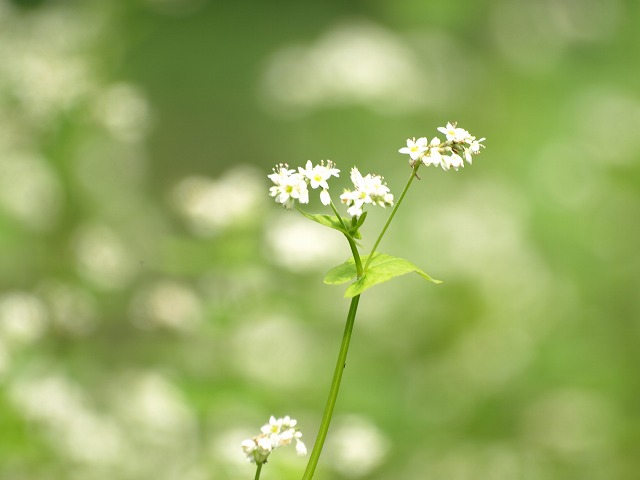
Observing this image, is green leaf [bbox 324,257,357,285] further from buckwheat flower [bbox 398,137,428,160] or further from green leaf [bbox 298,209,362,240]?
buckwheat flower [bbox 398,137,428,160]

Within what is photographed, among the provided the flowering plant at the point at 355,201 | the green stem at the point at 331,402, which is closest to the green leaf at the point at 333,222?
the flowering plant at the point at 355,201

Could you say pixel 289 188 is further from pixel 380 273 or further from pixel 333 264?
pixel 333 264

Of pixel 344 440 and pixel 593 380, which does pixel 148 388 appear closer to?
pixel 344 440

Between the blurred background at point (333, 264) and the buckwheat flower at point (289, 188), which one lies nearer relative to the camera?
the buckwheat flower at point (289, 188)

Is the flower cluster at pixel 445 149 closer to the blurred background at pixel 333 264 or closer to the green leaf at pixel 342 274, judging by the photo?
the green leaf at pixel 342 274

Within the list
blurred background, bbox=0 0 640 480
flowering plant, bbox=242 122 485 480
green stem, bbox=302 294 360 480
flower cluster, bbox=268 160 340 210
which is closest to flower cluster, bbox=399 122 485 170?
flowering plant, bbox=242 122 485 480

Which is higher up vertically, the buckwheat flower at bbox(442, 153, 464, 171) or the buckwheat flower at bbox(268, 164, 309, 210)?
the buckwheat flower at bbox(442, 153, 464, 171)
